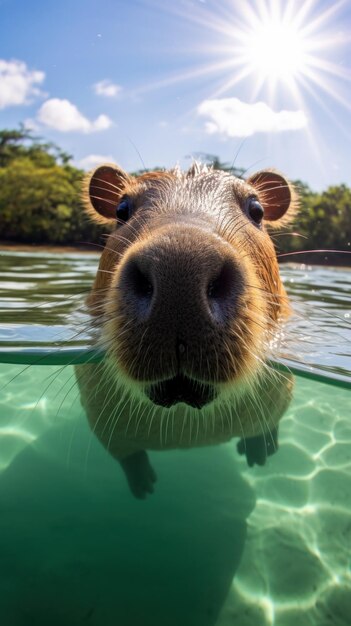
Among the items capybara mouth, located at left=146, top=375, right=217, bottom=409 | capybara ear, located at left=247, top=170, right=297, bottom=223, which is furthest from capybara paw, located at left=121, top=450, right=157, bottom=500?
capybara ear, located at left=247, top=170, right=297, bottom=223

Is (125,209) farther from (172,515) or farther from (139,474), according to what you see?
(172,515)

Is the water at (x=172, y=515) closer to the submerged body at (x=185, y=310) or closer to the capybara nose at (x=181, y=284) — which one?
the submerged body at (x=185, y=310)

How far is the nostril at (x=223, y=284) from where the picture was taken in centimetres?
237

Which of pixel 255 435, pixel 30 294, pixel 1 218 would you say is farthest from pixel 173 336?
pixel 1 218

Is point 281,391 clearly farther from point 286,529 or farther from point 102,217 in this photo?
point 102,217

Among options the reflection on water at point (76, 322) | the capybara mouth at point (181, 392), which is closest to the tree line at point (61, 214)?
the reflection on water at point (76, 322)

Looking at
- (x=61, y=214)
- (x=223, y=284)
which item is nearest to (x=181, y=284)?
(x=223, y=284)

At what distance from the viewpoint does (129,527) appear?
418 cm

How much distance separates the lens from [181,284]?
2.22 m

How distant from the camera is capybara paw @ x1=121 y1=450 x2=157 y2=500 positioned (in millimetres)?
4359

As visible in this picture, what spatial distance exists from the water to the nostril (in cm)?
193

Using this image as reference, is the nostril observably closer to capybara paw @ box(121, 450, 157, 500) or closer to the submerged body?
the submerged body

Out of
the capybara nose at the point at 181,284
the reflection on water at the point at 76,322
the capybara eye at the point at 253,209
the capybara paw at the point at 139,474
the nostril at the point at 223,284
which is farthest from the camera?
the reflection on water at the point at 76,322

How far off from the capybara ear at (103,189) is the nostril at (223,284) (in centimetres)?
282
